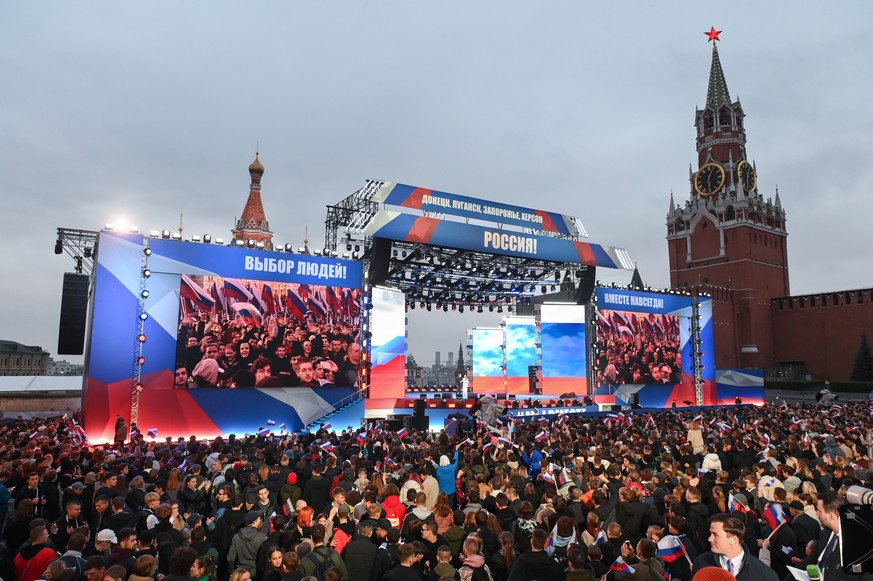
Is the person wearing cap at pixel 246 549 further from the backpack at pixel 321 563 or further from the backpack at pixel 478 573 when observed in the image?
the backpack at pixel 478 573

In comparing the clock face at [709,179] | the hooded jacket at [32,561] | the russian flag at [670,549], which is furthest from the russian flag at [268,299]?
the clock face at [709,179]

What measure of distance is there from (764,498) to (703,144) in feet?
237

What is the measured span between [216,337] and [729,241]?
58861mm

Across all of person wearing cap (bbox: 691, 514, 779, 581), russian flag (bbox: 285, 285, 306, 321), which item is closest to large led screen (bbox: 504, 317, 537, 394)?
russian flag (bbox: 285, 285, 306, 321)

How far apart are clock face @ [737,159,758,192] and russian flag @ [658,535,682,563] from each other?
69253 mm

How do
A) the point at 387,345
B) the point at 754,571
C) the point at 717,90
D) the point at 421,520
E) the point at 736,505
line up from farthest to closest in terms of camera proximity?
the point at 717,90
the point at 387,345
the point at 736,505
the point at 421,520
the point at 754,571

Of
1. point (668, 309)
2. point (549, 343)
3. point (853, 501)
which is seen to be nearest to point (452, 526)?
point (853, 501)

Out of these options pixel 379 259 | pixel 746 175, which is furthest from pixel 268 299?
pixel 746 175

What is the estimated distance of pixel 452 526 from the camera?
6.64m

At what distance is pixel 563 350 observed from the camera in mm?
36562

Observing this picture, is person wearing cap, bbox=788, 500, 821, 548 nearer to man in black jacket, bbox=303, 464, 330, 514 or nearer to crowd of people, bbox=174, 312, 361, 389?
man in black jacket, bbox=303, 464, 330, 514

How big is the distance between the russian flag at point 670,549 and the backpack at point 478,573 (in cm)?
196

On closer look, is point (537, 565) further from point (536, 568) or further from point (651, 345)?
point (651, 345)

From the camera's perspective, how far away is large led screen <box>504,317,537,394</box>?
4288cm
